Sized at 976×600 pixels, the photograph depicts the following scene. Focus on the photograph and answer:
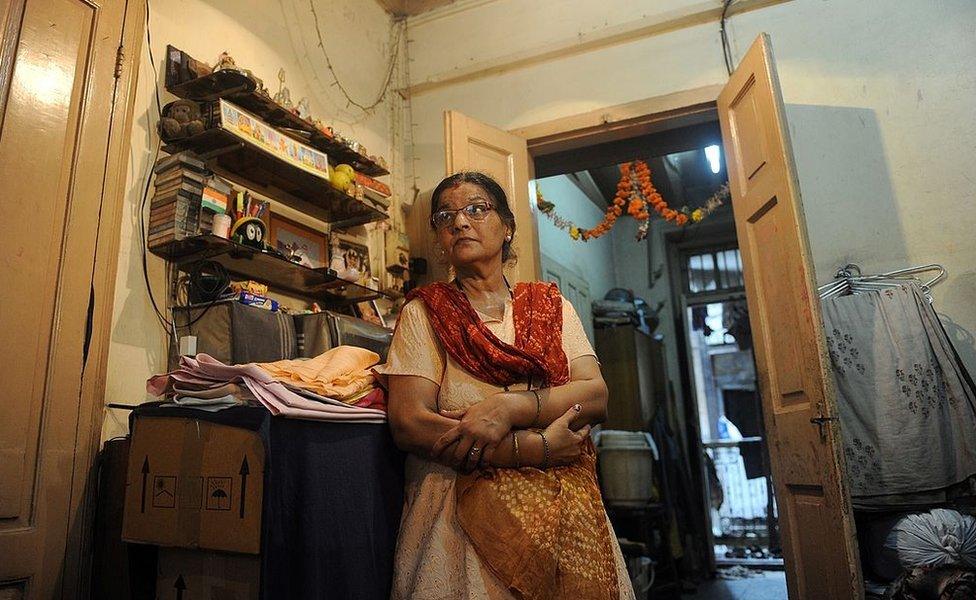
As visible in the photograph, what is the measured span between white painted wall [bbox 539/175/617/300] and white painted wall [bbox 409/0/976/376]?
5.80ft

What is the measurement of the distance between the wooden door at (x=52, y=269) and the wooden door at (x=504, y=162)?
1.59m

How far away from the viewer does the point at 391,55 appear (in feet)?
13.2

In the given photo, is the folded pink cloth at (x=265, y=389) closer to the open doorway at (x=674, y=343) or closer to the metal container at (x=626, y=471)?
the open doorway at (x=674, y=343)

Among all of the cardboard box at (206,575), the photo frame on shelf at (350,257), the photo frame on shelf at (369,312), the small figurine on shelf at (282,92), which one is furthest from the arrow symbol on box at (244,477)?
the small figurine on shelf at (282,92)

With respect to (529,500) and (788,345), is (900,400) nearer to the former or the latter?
(788,345)

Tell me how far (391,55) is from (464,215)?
9.33ft

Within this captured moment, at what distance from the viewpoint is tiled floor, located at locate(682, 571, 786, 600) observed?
15.5 feet

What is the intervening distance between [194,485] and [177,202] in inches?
47.4

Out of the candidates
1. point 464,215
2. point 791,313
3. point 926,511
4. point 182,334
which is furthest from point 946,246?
point 182,334

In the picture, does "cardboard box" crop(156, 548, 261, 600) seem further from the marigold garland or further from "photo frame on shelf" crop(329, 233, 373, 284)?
the marigold garland

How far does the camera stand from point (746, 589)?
5.04 meters

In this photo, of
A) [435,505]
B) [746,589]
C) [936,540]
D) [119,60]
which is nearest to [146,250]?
[119,60]

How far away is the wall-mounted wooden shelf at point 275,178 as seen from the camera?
225 cm

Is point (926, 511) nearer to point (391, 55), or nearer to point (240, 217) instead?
A: point (240, 217)
